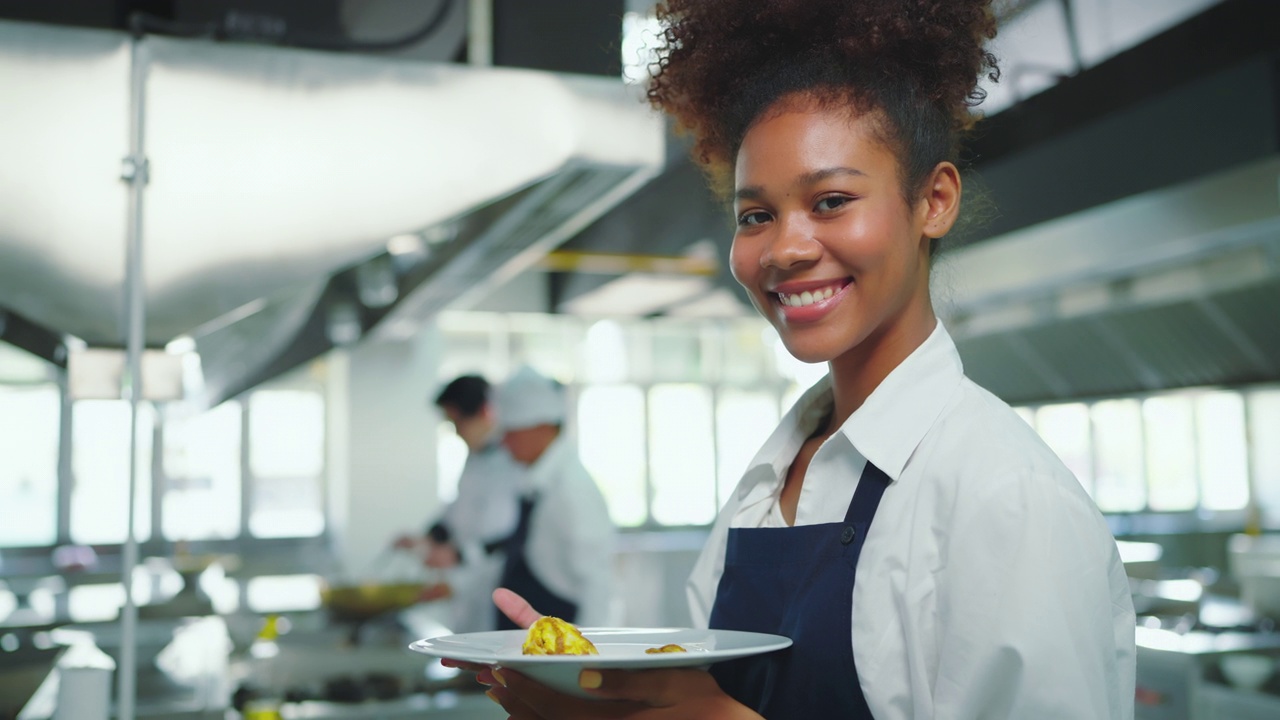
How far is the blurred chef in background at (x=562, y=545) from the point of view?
3256mm

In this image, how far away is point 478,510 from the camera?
4.34m

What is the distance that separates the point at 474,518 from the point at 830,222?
3.70 metres

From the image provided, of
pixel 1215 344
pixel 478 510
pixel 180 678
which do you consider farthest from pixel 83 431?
pixel 1215 344

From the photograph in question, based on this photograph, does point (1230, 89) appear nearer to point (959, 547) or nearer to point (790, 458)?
point (790, 458)

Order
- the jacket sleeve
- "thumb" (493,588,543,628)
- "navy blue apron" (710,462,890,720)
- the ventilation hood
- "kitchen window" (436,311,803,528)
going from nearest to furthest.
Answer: the jacket sleeve → "navy blue apron" (710,462,890,720) → "thumb" (493,588,543,628) → the ventilation hood → "kitchen window" (436,311,803,528)

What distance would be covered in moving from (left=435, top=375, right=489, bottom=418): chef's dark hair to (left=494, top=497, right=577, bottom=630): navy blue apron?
0.64 metres

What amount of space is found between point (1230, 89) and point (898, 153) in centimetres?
252

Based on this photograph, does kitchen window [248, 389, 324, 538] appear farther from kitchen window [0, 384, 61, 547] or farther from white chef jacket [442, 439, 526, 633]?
white chef jacket [442, 439, 526, 633]

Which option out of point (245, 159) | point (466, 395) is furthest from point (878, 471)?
point (466, 395)

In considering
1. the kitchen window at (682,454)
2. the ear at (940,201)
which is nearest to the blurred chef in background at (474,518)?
the ear at (940,201)

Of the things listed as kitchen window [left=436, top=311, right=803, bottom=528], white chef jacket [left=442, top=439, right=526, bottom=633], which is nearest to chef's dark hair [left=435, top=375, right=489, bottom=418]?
white chef jacket [left=442, top=439, right=526, bottom=633]

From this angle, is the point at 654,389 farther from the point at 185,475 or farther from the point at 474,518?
the point at 474,518

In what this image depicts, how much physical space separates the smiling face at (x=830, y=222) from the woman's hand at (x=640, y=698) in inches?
11.5

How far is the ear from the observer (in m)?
0.94
